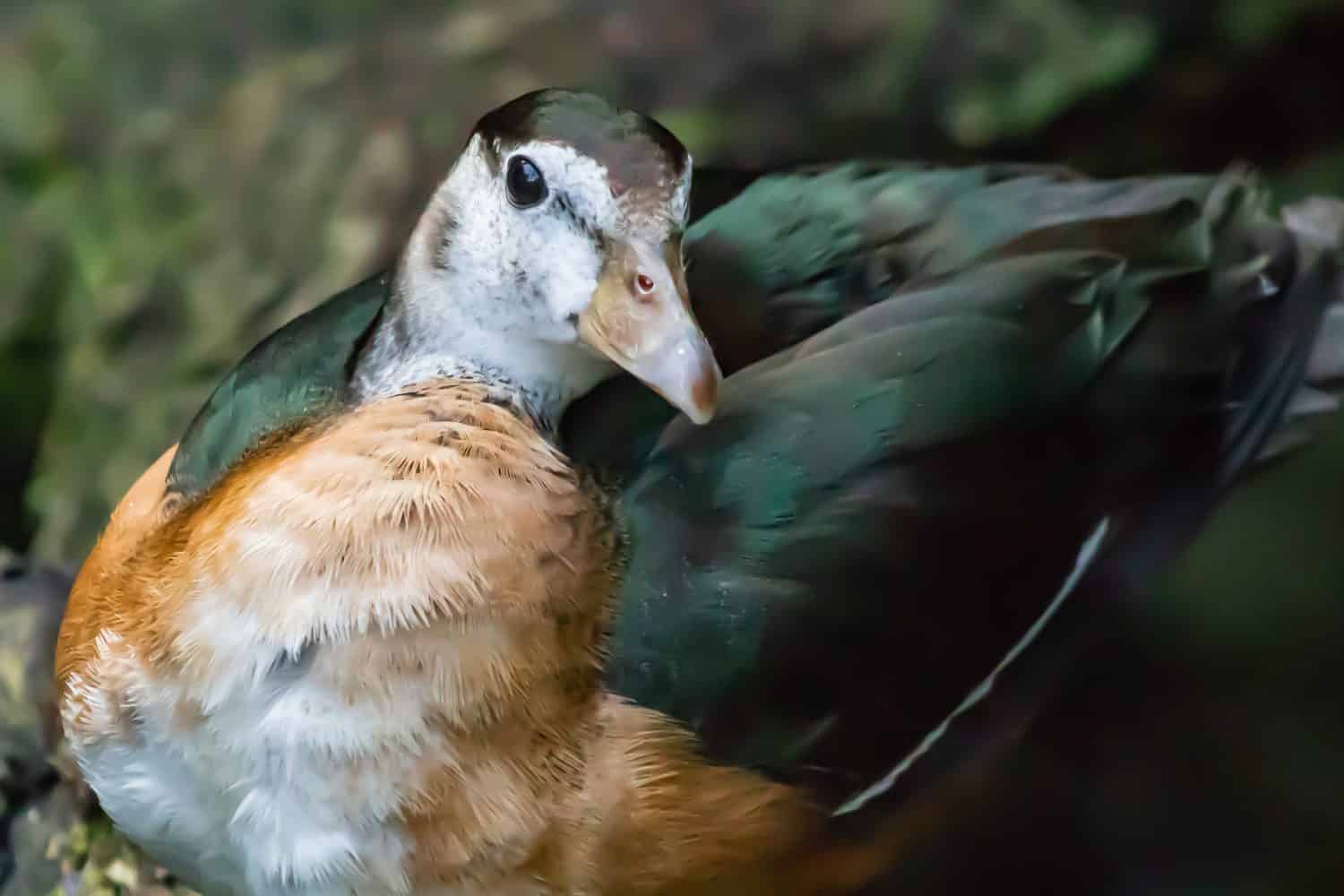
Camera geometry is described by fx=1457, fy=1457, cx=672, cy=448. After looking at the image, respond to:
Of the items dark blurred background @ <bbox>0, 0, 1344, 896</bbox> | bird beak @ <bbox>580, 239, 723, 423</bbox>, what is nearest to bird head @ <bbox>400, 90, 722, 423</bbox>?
bird beak @ <bbox>580, 239, 723, 423</bbox>

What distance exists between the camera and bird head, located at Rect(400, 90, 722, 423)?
38.5 inches

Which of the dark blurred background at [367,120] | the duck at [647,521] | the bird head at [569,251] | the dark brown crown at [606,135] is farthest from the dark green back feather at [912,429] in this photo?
the dark blurred background at [367,120]

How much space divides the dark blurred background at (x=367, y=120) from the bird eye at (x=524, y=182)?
1008mm

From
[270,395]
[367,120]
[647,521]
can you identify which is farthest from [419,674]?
[367,120]

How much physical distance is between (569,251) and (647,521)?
0.22 metres

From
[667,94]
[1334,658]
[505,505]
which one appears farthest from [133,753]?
[667,94]

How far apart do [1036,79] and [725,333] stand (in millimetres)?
1118

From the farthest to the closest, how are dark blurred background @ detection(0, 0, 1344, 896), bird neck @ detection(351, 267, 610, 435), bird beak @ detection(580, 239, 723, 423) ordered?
dark blurred background @ detection(0, 0, 1344, 896) → bird neck @ detection(351, 267, 610, 435) → bird beak @ detection(580, 239, 723, 423)

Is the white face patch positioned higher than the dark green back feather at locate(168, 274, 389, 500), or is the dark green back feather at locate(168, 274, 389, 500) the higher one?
the white face patch

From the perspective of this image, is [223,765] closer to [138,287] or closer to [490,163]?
[490,163]

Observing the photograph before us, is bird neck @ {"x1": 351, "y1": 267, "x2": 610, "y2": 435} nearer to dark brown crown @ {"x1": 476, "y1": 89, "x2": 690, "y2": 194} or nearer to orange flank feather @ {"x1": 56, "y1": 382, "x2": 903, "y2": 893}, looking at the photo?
orange flank feather @ {"x1": 56, "y1": 382, "x2": 903, "y2": 893}

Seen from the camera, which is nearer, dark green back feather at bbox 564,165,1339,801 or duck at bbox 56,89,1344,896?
duck at bbox 56,89,1344,896

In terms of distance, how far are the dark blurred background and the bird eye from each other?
39.7 inches

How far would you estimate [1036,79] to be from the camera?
217 centimetres
